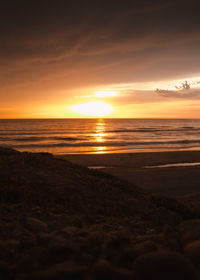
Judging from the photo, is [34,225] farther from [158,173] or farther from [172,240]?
[158,173]

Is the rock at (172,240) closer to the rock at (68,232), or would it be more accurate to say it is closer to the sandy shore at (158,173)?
the rock at (68,232)

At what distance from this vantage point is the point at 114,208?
4391mm

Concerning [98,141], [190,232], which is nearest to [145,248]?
[190,232]

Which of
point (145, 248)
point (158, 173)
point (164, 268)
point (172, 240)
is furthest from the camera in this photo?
point (158, 173)

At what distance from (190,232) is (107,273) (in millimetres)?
1349

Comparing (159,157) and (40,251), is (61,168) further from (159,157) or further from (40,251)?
(159,157)

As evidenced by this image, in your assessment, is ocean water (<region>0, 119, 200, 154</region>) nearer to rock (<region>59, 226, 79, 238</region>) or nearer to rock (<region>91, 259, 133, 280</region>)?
rock (<region>59, 226, 79, 238</region>)

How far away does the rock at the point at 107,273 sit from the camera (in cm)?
189

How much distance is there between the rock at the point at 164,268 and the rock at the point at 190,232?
2.55 ft

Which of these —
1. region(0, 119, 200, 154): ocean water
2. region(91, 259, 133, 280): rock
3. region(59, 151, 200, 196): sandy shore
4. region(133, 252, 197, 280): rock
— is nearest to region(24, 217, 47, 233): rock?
region(91, 259, 133, 280): rock

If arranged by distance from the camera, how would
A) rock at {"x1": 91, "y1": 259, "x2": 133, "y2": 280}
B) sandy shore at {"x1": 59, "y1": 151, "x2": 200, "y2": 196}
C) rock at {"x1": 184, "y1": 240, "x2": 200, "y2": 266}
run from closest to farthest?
rock at {"x1": 91, "y1": 259, "x2": 133, "y2": 280} < rock at {"x1": 184, "y1": 240, "x2": 200, "y2": 266} < sandy shore at {"x1": 59, "y1": 151, "x2": 200, "y2": 196}

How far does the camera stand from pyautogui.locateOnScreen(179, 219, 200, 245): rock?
2584 millimetres

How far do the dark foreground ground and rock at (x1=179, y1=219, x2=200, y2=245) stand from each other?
0.01 metres

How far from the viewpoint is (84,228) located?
3277 mm
